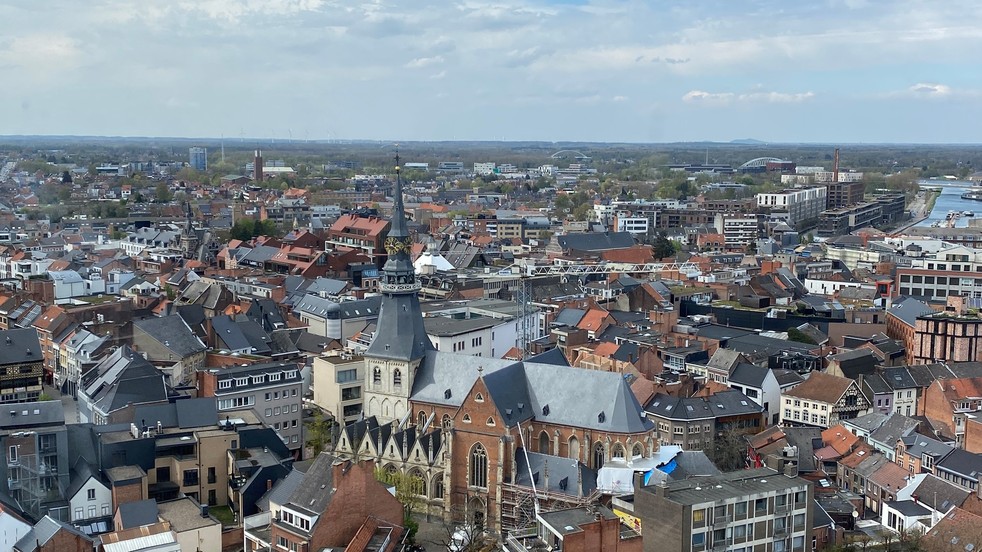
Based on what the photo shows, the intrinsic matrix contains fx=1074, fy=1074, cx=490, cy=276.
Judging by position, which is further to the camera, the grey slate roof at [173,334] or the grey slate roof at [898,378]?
the grey slate roof at [173,334]

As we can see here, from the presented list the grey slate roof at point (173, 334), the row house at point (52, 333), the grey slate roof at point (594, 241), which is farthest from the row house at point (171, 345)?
the grey slate roof at point (594, 241)

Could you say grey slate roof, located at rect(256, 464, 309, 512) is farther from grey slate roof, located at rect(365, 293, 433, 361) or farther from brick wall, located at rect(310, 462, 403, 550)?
grey slate roof, located at rect(365, 293, 433, 361)

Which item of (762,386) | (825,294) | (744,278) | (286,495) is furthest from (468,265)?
(286,495)

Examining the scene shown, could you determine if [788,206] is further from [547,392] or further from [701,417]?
[547,392]

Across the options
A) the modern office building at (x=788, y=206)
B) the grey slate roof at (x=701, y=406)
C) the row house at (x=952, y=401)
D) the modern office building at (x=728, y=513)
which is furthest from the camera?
the modern office building at (x=788, y=206)

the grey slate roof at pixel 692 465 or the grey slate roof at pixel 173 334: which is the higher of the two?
the grey slate roof at pixel 173 334

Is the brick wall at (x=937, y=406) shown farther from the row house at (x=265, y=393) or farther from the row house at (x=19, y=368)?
the row house at (x=19, y=368)
